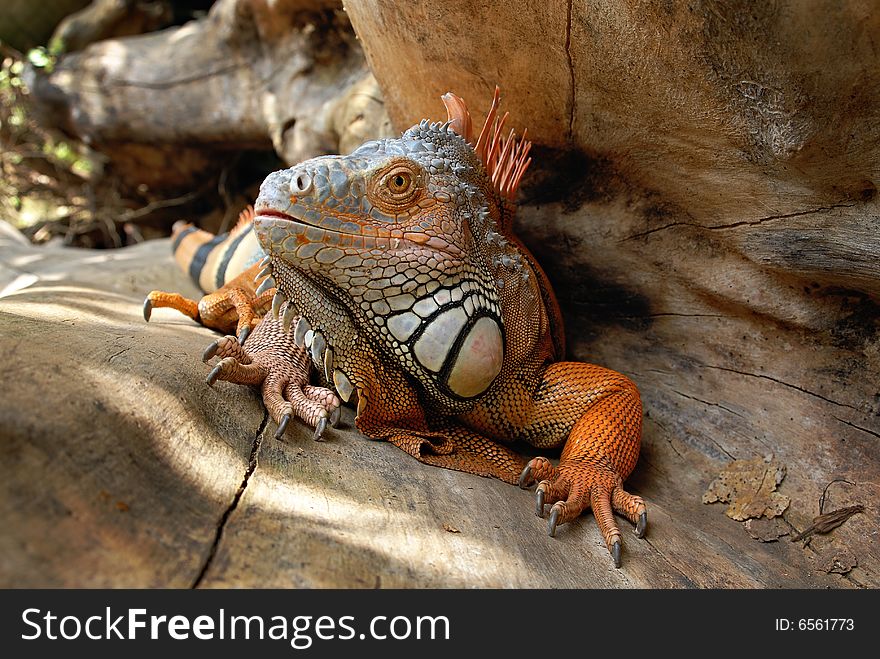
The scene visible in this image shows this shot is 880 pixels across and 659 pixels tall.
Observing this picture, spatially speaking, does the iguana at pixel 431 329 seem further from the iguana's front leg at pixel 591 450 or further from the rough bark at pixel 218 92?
the rough bark at pixel 218 92

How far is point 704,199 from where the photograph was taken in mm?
3035

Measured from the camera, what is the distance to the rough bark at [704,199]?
2416mm

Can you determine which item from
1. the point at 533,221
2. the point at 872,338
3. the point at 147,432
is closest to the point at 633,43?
the point at 533,221

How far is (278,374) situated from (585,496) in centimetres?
133

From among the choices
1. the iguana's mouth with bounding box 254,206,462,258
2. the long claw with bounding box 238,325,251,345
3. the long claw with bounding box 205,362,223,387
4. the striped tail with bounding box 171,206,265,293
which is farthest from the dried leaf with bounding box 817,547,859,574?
the striped tail with bounding box 171,206,265,293

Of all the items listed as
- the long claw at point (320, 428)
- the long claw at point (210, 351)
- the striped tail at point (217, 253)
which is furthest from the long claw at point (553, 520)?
the striped tail at point (217, 253)

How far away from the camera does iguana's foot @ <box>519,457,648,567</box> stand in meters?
2.36

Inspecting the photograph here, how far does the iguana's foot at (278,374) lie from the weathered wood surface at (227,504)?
61mm

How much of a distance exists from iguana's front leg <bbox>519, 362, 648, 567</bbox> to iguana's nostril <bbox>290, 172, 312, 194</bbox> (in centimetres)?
136

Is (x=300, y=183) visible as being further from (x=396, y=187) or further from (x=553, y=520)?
(x=553, y=520)

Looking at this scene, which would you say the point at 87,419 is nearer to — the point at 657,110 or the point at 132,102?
the point at 657,110

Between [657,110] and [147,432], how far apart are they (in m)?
2.34

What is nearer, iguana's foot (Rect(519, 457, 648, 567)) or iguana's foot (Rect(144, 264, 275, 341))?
iguana's foot (Rect(519, 457, 648, 567))

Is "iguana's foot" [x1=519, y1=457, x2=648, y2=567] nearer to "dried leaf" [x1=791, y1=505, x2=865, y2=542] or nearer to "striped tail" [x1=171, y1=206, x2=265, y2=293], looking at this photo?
"dried leaf" [x1=791, y1=505, x2=865, y2=542]
